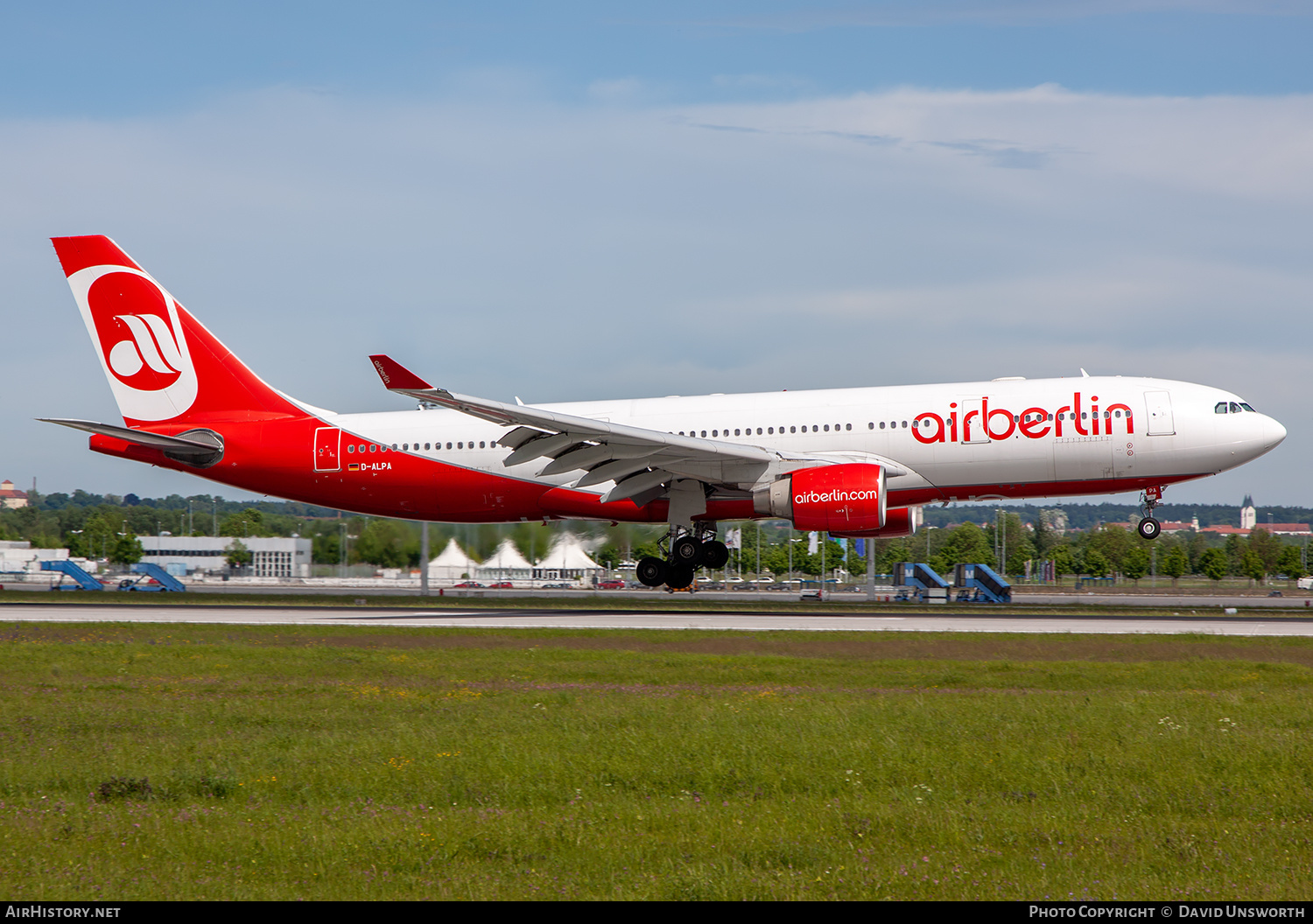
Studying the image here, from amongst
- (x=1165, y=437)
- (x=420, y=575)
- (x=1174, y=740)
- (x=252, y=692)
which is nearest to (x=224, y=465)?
(x=420, y=575)

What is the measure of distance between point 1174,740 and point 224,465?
2786 centimetres

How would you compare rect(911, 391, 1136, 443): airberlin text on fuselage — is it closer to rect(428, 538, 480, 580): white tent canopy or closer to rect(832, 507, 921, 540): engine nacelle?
rect(832, 507, 921, 540): engine nacelle

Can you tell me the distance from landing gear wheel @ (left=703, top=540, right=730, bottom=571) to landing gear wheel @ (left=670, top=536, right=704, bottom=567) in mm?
110

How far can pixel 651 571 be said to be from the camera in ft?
102

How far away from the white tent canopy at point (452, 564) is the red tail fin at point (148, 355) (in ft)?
25.7

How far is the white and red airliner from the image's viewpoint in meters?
28.0

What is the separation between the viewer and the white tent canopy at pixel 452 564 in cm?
3822

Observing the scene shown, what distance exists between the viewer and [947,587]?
4919 cm

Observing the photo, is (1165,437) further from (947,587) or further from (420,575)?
(420,575)

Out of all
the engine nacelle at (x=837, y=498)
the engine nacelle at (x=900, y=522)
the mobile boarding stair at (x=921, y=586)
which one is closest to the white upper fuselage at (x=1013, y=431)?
the engine nacelle at (x=837, y=498)

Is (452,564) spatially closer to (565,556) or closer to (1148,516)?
(565,556)

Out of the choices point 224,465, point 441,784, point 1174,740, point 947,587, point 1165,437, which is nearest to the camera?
point 441,784

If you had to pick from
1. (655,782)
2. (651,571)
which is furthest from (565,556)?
(655,782)

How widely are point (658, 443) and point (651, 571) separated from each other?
4994 millimetres
